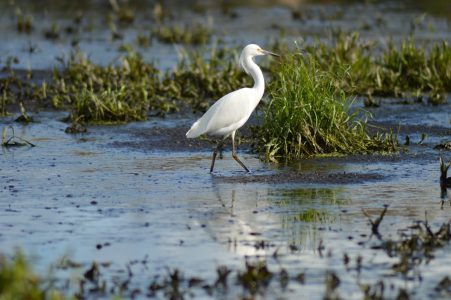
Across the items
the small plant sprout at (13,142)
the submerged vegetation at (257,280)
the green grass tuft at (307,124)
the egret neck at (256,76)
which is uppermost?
the egret neck at (256,76)

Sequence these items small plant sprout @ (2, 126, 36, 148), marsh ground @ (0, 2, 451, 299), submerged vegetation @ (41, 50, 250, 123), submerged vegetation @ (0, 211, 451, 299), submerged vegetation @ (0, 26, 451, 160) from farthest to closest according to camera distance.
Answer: submerged vegetation @ (41, 50, 250, 123) → small plant sprout @ (2, 126, 36, 148) → submerged vegetation @ (0, 26, 451, 160) → marsh ground @ (0, 2, 451, 299) → submerged vegetation @ (0, 211, 451, 299)

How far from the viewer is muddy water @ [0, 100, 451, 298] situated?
26.2ft

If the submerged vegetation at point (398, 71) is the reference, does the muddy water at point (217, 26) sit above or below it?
above

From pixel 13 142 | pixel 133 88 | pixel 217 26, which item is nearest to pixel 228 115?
pixel 13 142

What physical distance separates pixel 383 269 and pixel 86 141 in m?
6.68

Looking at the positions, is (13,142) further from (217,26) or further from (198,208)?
(217,26)

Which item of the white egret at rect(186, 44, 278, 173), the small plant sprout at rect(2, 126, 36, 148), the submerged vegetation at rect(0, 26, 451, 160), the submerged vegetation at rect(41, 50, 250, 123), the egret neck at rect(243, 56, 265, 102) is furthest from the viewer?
the submerged vegetation at rect(41, 50, 250, 123)

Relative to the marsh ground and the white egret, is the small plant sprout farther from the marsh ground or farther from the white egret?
the white egret

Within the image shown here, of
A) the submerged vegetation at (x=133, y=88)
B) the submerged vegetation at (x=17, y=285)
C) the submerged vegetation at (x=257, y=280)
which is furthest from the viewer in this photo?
the submerged vegetation at (x=133, y=88)

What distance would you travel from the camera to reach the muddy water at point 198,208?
26.2 ft

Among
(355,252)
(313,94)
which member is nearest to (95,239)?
(355,252)

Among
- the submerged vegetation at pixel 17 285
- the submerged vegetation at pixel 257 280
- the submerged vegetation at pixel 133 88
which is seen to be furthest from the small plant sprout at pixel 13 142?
the submerged vegetation at pixel 17 285

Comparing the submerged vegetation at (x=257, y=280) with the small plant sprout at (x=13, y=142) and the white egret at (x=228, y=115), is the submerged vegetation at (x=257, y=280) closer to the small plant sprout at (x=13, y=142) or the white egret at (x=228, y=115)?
the white egret at (x=228, y=115)

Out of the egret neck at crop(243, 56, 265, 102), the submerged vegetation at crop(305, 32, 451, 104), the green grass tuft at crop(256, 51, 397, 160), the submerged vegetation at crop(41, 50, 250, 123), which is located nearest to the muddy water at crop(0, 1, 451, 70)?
the submerged vegetation at crop(41, 50, 250, 123)
